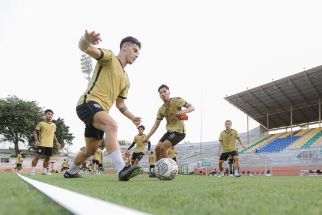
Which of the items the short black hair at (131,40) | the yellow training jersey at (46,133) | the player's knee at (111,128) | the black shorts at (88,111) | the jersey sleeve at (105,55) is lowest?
the player's knee at (111,128)

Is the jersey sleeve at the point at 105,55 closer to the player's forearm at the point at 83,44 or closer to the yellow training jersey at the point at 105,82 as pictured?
the yellow training jersey at the point at 105,82

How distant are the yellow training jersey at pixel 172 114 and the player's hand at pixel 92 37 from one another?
16.4 ft

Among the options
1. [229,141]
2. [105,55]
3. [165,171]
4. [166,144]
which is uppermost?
[105,55]

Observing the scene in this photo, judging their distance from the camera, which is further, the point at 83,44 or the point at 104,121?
the point at 104,121

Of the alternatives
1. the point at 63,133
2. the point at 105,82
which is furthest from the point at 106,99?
the point at 63,133

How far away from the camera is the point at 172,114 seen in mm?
9328

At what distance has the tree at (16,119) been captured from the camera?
201 ft

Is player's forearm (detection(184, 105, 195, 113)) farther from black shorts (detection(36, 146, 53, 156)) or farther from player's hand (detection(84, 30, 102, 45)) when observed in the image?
black shorts (detection(36, 146, 53, 156))


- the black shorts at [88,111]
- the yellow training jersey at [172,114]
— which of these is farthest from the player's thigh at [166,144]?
the black shorts at [88,111]

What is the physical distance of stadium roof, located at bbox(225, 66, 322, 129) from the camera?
30.4 metres

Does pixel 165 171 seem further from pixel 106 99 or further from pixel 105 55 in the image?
pixel 105 55

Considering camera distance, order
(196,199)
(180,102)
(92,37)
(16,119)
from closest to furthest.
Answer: (196,199) < (92,37) < (180,102) < (16,119)

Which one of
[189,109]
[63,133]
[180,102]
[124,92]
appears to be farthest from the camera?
[63,133]

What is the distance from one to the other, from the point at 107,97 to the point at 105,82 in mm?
233
